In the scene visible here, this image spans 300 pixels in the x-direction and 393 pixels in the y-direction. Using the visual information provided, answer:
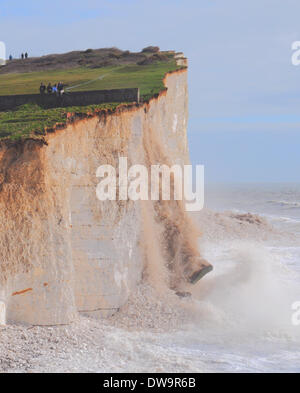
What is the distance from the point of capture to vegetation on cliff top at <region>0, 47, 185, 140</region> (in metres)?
16.5

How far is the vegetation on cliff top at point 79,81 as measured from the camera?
16.5 meters

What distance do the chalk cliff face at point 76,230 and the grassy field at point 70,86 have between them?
0.82m

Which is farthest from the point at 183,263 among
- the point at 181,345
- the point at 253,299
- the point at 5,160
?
the point at 5,160

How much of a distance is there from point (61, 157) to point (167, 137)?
1328cm

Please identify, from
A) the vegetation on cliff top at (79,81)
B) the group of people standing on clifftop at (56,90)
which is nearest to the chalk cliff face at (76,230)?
the vegetation on cliff top at (79,81)

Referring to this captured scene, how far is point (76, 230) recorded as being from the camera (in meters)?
16.0

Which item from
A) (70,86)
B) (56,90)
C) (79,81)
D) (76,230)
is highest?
(79,81)

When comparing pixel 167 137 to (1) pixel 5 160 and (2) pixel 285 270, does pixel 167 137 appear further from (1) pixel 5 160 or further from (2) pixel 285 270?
(1) pixel 5 160

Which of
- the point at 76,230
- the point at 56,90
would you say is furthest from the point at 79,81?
the point at 76,230

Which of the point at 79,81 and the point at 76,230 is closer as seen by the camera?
the point at 76,230

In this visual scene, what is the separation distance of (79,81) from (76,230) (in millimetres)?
13055

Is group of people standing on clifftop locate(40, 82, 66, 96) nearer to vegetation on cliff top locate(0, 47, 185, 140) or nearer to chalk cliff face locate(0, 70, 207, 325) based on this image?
vegetation on cliff top locate(0, 47, 185, 140)

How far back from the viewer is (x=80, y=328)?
585 inches

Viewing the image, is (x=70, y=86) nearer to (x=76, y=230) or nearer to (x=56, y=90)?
(x=56, y=90)
